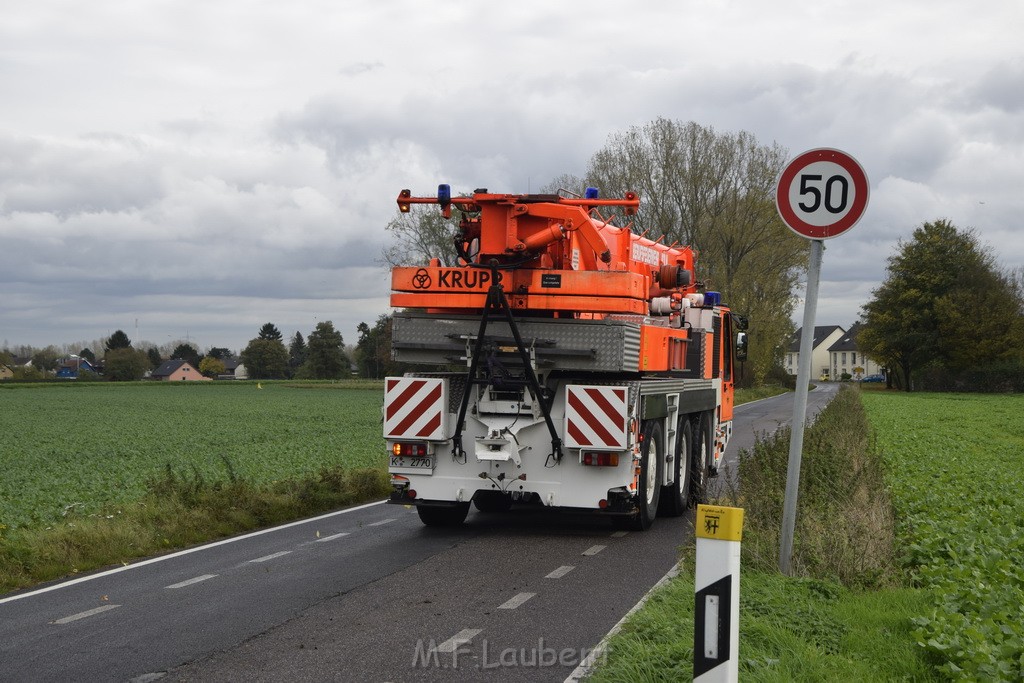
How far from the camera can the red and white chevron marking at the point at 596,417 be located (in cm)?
1066

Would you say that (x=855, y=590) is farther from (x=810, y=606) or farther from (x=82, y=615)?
(x=82, y=615)

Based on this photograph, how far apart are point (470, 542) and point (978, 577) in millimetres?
5186

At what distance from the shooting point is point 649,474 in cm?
1182

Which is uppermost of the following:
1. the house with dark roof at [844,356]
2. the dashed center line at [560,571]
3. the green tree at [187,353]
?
the house with dark roof at [844,356]

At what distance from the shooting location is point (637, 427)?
10859mm

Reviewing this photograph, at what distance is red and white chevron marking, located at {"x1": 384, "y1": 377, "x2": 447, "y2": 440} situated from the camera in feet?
36.5

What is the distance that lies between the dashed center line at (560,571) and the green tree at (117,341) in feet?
482

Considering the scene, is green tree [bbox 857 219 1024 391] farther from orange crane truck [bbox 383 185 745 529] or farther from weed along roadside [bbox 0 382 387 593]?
orange crane truck [bbox 383 185 745 529]

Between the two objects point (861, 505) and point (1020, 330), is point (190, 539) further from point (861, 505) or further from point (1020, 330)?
point (1020, 330)

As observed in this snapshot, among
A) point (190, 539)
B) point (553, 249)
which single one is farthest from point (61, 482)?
point (553, 249)

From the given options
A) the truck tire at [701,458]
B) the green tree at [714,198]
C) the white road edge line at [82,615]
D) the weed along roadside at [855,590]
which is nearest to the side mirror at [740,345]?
the truck tire at [701,458]

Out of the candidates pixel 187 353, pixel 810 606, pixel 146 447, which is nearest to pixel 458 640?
pixel 810 606

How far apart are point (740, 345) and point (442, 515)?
661cm

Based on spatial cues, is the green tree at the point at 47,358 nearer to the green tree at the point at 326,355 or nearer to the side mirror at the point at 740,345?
the green tree at the point at 326,355
